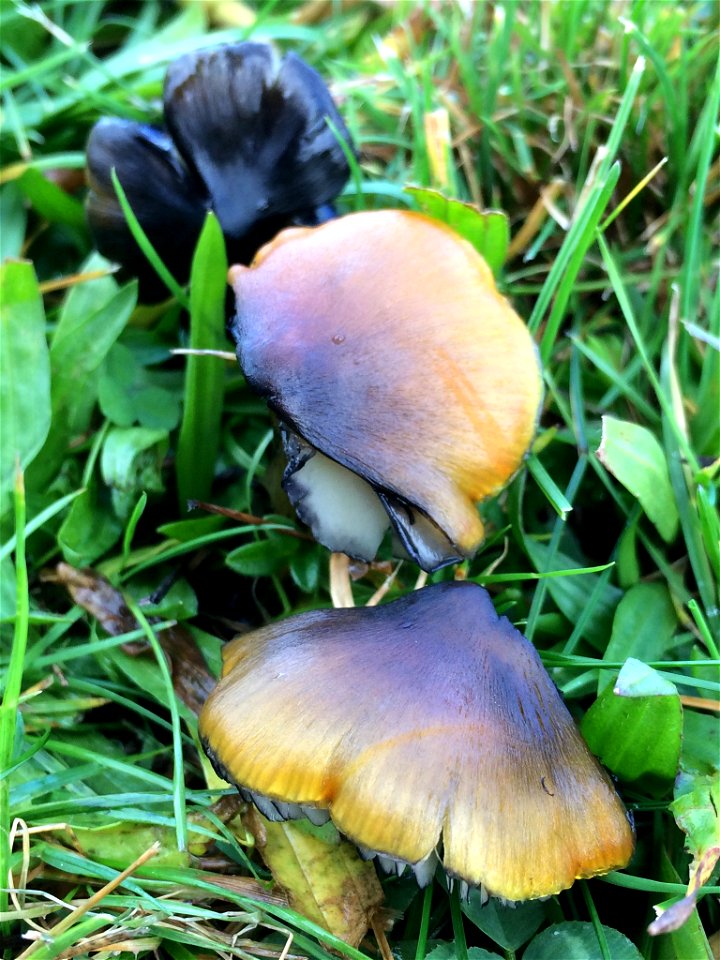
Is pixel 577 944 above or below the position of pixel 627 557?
below

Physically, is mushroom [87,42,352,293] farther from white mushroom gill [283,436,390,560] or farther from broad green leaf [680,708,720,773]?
broad green leaf [680,708,720,773]

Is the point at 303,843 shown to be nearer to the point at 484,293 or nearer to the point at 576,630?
the point at 576,630

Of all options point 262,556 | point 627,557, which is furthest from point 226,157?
point 627,557

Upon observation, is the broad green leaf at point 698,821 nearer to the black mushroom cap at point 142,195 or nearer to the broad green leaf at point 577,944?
the broad green leaf at point 577,944

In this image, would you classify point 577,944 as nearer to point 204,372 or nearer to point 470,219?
point 204,372

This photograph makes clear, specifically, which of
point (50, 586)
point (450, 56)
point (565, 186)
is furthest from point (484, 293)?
point (450, 56)

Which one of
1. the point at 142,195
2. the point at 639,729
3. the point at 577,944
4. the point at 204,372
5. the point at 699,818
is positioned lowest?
the point at 577,944
